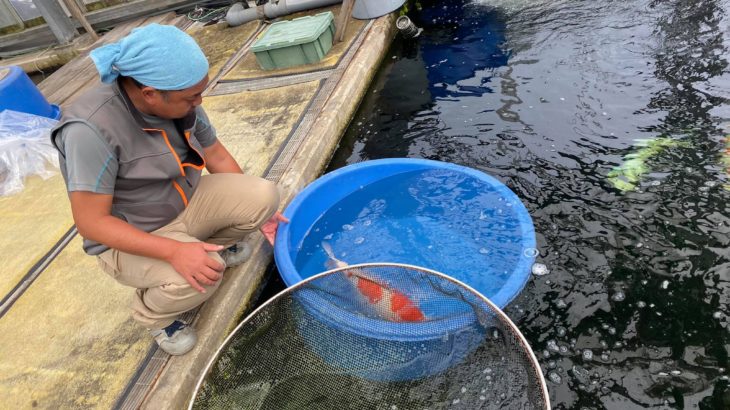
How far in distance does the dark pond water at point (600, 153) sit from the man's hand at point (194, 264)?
1.69m

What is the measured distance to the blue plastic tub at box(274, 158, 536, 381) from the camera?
2.27m

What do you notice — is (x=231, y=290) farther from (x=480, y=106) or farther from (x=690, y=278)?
(x=480, y=106)

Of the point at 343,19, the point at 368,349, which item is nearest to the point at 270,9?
the point at 343,19

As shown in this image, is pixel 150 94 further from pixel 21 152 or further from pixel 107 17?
pixel 107 17

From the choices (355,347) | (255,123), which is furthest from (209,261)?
(255,123)

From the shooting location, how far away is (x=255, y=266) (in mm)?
2986

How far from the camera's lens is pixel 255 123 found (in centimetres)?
442

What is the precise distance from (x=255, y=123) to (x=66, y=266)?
2024mm

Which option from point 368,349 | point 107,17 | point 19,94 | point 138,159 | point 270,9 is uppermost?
point 107,17

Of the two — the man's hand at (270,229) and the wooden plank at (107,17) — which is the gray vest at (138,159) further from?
the wooden plank at (107,17)

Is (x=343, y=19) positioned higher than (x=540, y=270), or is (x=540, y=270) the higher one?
(x=343, y=19)

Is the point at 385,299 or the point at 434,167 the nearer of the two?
the point at 385,299

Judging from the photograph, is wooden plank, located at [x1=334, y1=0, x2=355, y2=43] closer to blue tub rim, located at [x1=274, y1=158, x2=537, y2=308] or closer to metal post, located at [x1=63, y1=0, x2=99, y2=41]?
blue tub rim, located at [x1=274, y1=158, x2=537, y2=308]

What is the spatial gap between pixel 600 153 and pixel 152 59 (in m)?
3.22
